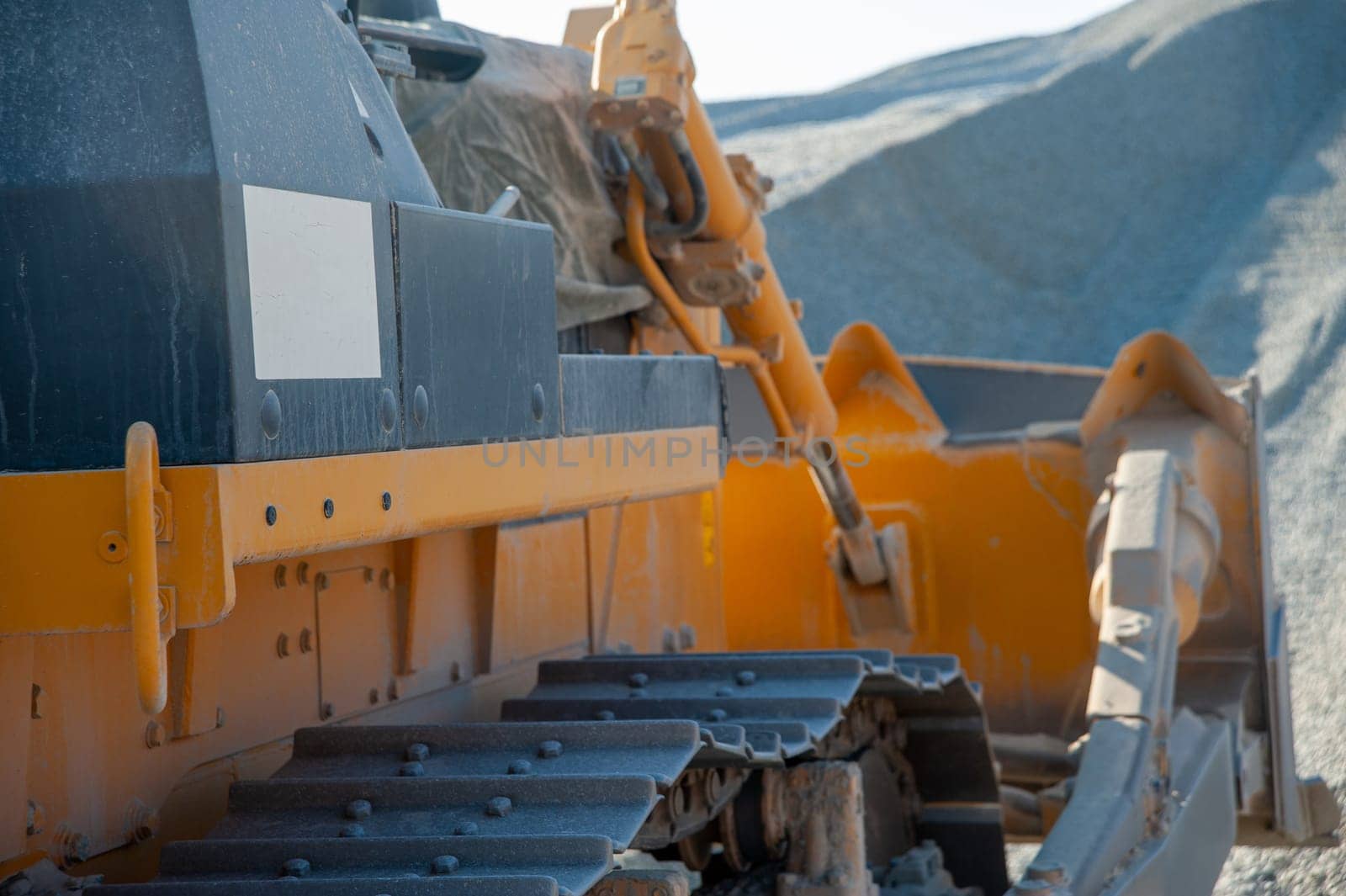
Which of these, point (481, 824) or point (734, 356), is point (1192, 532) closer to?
point (734, 356)

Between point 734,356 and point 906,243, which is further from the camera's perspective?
point 906,243

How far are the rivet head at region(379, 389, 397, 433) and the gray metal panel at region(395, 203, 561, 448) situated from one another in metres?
0.03

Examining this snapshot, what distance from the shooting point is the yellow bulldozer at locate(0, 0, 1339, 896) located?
1602mm

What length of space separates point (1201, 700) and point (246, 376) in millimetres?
3473

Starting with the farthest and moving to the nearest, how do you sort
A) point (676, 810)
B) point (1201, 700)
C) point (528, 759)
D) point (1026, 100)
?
point (1026, 100)
point (1201, 700)
point (676, 810)
point (528, 759)

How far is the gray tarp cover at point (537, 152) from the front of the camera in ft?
11.0

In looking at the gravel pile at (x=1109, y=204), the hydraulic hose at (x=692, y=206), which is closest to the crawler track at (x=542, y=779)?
the hydraulic hose at (x=692, y=206)

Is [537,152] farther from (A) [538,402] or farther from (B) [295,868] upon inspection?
(B) [295,868]

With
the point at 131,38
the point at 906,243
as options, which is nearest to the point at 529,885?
the point at 131,38

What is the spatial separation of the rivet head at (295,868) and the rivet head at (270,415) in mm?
599

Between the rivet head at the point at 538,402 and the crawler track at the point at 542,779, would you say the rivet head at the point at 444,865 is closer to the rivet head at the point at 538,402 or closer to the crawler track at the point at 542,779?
the crawler track at the point at 542,779

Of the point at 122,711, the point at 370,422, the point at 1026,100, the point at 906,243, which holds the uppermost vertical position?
the point at 1026,100

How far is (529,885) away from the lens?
178cm

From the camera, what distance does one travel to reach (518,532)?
3.08 metres
